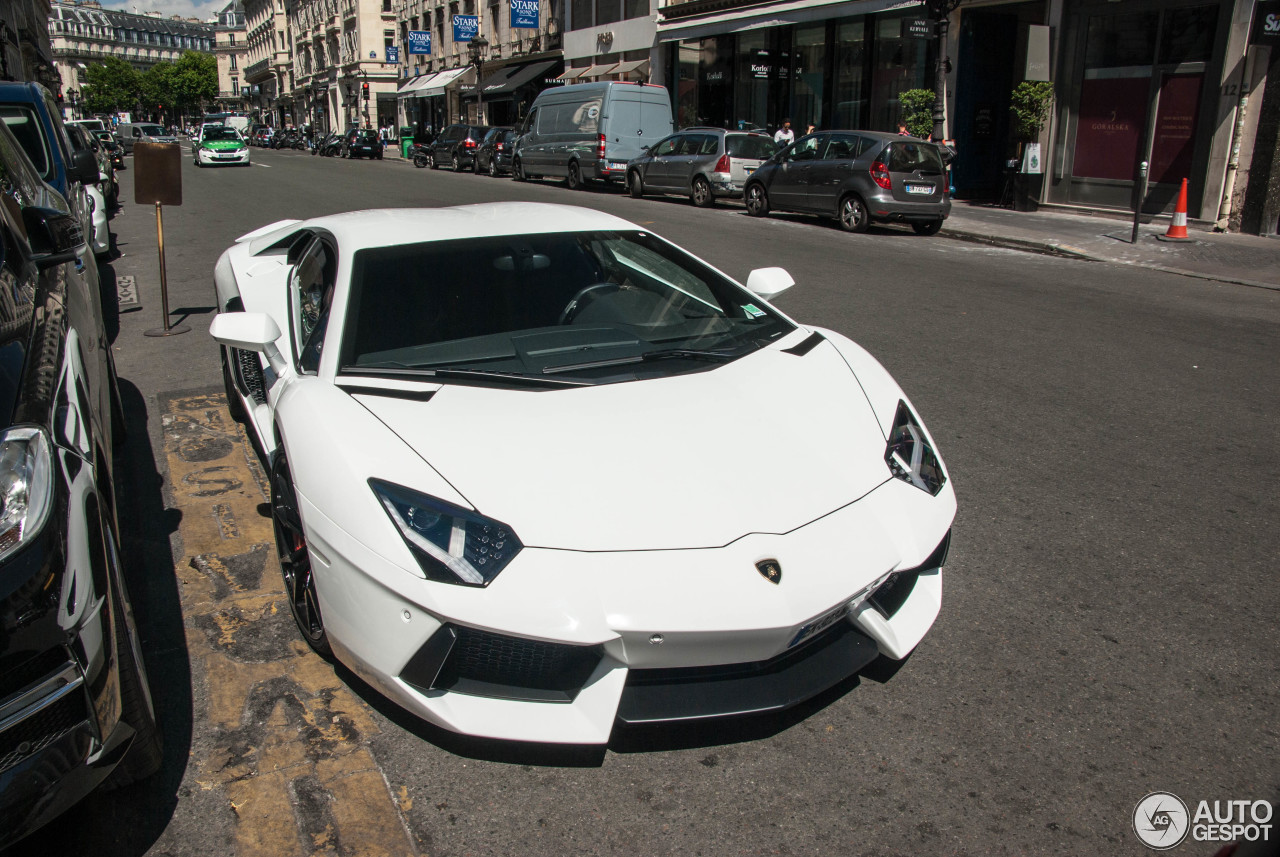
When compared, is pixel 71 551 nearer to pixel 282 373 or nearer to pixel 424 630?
pixel 424 630

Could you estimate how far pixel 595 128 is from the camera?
901 inches

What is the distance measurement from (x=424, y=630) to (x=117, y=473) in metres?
3.02

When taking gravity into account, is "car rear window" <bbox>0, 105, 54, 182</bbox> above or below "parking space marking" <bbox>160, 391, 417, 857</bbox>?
above

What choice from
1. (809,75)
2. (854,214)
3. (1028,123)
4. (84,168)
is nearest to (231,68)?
(809,75)

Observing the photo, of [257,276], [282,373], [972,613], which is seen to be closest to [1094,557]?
[972,613]

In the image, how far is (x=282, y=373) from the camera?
11.1 feet

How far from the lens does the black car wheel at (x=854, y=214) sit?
48.3ft

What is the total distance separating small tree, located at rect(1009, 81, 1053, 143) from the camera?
16953 millimetres

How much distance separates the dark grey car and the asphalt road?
9.42 m

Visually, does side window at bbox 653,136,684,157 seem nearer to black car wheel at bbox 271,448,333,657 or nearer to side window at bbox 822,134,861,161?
side window at bbox 822,134,861,161

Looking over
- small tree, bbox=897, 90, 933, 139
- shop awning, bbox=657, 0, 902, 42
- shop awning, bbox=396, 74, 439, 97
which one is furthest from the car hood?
shop awning, bbox=396, 74, 439, 97

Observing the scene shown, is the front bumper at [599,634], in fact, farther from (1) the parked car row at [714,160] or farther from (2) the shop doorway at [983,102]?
(2) the shop doorway at [983,102]

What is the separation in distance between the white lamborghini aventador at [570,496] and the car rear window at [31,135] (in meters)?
7.06

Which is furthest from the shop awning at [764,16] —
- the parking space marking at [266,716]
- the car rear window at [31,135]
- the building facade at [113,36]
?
the building facade at [113,36]
